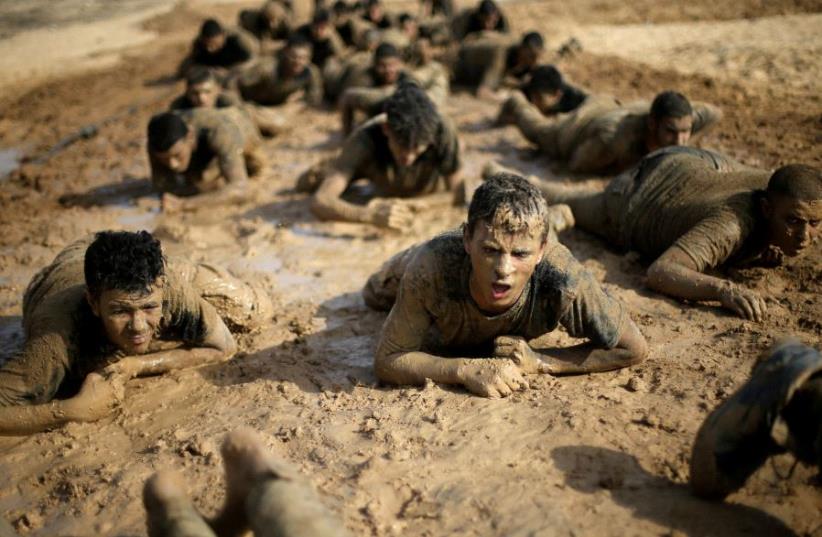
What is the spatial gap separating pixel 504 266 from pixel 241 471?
151cm

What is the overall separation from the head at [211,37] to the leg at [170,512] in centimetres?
965

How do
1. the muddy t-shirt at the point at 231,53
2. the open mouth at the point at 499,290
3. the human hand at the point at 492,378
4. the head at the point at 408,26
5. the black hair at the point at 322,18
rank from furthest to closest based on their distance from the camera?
1. the head at the point at 408,26
2. the black hair at the point at 322,18
3. the muddy t-shirt at the point at 231,53
4. the human hand at the point at 492,378
5. the open mouth at the point at 499,290

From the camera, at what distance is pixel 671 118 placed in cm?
604

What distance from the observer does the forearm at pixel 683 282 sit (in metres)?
4.52

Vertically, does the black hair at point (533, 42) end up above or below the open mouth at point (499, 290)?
above

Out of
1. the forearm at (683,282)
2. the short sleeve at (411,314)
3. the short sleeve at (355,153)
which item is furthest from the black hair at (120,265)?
the forearm at (683,282)

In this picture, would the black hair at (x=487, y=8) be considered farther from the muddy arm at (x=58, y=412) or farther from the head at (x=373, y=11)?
the muddy arm at (x=58, y=412)

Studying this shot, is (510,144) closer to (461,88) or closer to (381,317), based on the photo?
(461,88)

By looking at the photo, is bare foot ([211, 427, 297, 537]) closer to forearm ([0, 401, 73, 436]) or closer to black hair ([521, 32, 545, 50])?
forearm ([0, 401, 73, 436])

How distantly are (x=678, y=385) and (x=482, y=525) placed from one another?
1469 mm

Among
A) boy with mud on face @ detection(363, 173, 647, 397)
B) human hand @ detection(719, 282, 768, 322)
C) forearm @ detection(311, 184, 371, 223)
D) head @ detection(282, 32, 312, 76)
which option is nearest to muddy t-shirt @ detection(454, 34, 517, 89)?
head @ detection(282, 32, 312, 76)

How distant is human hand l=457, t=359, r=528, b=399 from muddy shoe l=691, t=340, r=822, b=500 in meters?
1.00

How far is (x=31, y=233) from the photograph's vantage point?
6.44m

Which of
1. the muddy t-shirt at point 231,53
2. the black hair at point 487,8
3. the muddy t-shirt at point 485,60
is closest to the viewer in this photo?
the muddy t-shirt at point 485,60
